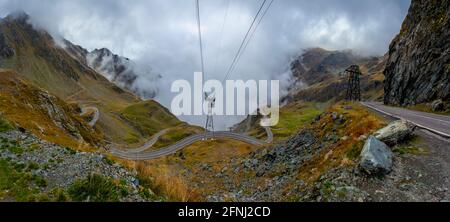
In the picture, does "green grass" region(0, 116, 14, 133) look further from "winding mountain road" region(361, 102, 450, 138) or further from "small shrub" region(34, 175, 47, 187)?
"winding mountain road" region(361, 102, 450, 138)

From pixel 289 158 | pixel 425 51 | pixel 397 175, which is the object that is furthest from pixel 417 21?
pixel 397 175

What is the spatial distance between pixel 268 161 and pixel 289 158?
4049 millimetres

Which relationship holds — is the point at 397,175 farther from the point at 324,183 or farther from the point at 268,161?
the point at 268,161

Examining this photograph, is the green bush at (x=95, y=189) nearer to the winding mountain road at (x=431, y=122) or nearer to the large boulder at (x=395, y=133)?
the large boulder at (x=395, y=133)

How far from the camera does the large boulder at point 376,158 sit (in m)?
16.1

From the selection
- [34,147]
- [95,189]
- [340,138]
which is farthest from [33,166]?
[340,138]

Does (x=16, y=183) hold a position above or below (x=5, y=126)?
below

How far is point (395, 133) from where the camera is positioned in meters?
19.4

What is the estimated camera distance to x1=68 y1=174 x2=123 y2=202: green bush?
591 inches

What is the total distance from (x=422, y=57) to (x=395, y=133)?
45.3 meters

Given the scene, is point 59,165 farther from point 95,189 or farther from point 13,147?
point 13,147

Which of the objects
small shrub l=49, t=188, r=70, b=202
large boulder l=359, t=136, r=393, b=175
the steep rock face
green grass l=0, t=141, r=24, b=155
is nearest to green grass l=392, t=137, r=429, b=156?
large boulder l=359, t=136, r=393, b=175

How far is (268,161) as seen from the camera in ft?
130

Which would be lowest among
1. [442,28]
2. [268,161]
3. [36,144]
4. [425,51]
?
[268,161]
